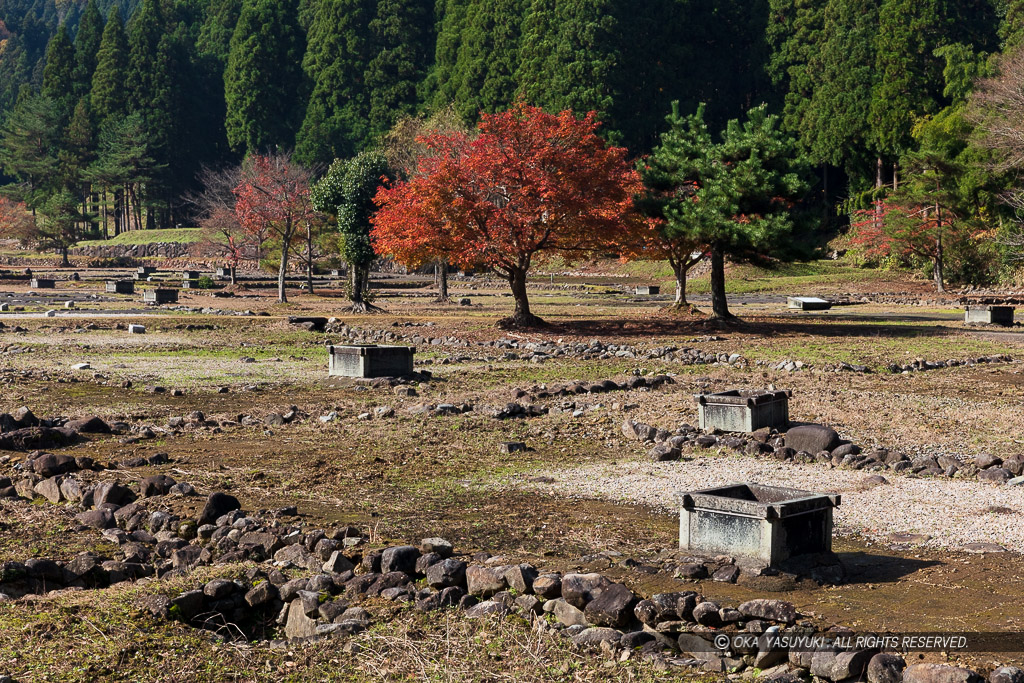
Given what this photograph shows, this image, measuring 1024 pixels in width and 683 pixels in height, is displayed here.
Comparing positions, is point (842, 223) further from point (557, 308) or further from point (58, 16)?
point (58, 16)

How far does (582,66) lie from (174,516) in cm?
5938

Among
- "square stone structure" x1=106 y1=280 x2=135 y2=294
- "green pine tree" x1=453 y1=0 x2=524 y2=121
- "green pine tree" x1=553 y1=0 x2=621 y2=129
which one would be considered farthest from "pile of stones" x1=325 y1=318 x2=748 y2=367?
"green pine tree" x1=453 y1=0 x2=524 y2=121

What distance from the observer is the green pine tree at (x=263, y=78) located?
88562mm

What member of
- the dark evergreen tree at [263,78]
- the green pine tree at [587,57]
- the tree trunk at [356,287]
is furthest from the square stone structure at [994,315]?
the dark evergreen tree at [263,78]

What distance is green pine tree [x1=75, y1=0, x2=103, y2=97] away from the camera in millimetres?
96812

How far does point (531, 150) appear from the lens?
30188mm

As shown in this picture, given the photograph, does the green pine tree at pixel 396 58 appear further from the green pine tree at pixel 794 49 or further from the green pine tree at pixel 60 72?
the green pine tree at pixel 60 72

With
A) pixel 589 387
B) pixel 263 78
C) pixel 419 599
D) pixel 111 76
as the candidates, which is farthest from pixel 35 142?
pixel 419 599

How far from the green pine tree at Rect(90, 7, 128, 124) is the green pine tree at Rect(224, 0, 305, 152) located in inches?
347

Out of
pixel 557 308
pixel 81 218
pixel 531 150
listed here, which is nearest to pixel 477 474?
pixel 531 150

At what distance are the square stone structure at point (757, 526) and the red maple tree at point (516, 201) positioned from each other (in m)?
21.6

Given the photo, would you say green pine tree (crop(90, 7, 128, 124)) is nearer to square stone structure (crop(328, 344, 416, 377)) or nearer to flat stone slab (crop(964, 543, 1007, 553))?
square stone structure (crop(328, 344, 416, 377))

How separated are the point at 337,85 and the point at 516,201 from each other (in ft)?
202

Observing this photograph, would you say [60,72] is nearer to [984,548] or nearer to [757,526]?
[757,526]
